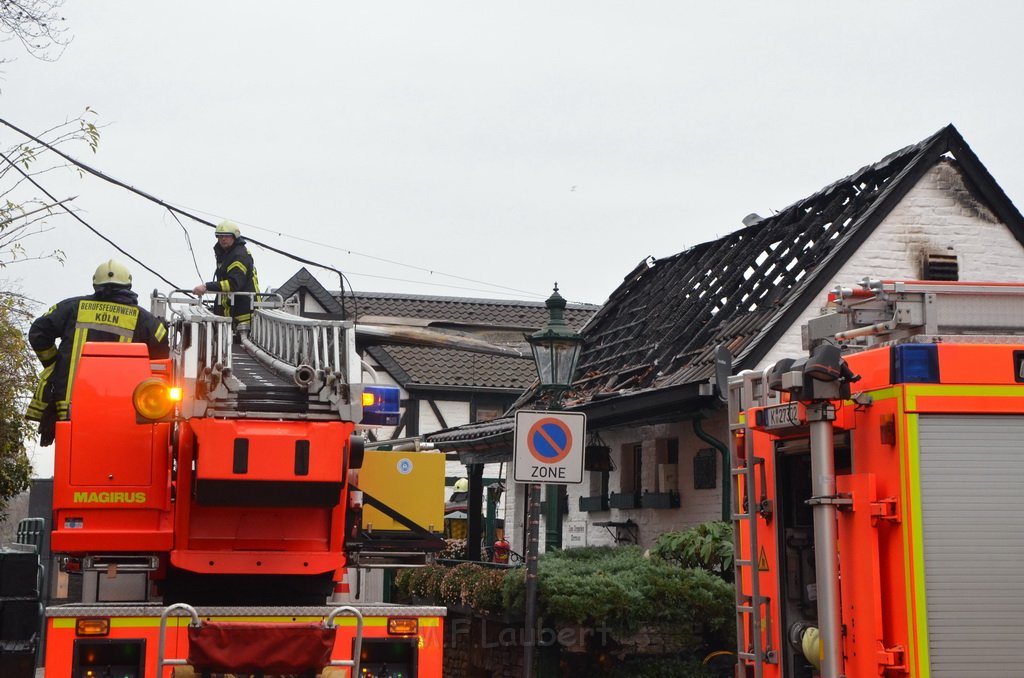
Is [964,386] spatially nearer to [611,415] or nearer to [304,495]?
[304,495]

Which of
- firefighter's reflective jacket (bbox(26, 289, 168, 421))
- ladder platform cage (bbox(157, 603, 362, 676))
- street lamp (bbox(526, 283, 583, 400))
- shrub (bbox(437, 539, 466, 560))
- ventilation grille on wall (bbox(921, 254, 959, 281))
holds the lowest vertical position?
ladder platform cage (bbox(157, 603, 362, 676))

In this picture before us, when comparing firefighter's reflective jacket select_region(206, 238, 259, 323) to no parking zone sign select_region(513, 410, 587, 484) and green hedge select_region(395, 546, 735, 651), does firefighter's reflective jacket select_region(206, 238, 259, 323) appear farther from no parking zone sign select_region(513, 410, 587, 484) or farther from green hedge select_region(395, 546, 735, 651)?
green hedge select_region(395, 546, 735, 651)

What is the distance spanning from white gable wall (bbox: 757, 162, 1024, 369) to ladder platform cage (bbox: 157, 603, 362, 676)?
455 inches

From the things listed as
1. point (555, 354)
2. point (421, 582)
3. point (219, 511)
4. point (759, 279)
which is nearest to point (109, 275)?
point (219, 511)

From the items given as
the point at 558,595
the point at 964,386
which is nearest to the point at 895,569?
the point at 964,386

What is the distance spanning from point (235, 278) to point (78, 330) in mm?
1104

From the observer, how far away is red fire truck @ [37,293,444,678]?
7.21 meters

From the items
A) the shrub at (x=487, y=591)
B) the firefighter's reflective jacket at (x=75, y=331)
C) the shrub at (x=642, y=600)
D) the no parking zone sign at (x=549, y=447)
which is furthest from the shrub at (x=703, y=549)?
the firefighter's reflective jacket at (x=75, y=331)

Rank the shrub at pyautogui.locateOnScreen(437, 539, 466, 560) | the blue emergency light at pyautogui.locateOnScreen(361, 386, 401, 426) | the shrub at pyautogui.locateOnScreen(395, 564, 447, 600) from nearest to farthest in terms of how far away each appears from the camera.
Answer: the blue emergency light at pyautogui.locateOnScreen(361, 386, 401, 426) → the shrub at pyautogui.locateOnScreen(395, 564, 447, 600) → the shrub at pyautogui.locateOnScreen(437, 539, 466, 560)

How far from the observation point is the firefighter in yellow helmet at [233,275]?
9.36 m

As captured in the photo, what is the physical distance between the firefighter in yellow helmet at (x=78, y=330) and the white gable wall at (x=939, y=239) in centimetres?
993

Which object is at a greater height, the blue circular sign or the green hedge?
the blue circular sign

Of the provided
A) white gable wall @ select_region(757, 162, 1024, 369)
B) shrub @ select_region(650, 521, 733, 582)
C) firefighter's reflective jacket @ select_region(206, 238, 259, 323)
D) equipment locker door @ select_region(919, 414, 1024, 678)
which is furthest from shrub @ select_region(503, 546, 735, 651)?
equipment locker door @ select_region(919, 414, 1024, 678)

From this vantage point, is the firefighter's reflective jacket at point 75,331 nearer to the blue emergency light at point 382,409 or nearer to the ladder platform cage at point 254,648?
the blue emergency light at point 382,409
